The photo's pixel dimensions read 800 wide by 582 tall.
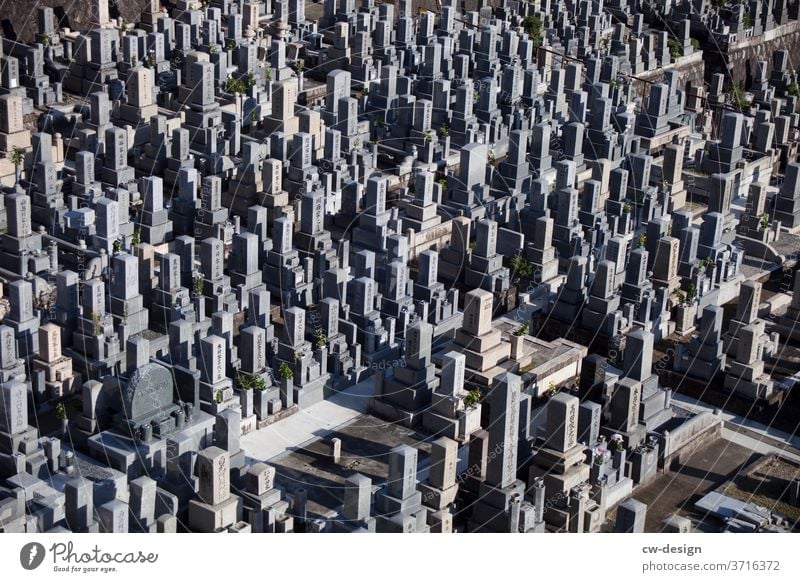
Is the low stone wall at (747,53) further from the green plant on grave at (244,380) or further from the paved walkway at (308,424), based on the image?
the green plant on grave at (244,380)

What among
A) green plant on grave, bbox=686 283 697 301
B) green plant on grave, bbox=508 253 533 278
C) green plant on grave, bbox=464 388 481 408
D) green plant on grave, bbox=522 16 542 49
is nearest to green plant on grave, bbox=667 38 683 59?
green plant on grave, bbox=522 16 542 49

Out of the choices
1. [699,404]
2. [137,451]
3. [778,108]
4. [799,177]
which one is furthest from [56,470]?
[778,108]

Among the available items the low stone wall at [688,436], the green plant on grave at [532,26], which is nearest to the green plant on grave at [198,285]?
the low stone wall at [688,436]

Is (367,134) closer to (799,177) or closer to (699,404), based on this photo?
(799,177)

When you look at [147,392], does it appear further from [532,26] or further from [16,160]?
[532,26]

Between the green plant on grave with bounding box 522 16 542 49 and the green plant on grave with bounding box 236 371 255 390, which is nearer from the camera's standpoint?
the green plant on grave with bounding box 236 371 255 390

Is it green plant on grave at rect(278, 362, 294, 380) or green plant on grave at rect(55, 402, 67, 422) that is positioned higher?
green plant on grave at rect(278, 362, 294, 380)

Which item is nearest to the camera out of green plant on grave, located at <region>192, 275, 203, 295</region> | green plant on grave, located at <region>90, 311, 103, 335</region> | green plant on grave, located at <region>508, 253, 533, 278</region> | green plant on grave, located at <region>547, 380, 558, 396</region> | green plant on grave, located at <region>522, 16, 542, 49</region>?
green plant on grave, located at <region>90, 311, 103, 335</region>

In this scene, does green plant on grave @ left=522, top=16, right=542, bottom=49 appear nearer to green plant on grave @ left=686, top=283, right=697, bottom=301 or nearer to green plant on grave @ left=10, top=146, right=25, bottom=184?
green plant on grave @ left=686, top=283, right=697, bottom=301
